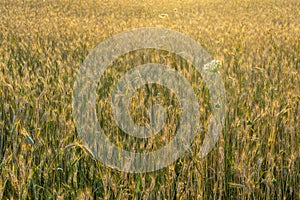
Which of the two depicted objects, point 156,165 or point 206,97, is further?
point 206,97

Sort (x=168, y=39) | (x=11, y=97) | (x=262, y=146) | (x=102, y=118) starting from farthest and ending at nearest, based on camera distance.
Result: (x=168, y=39), (x=11, y=97), (x=102, y=118), (x=262, y=146)

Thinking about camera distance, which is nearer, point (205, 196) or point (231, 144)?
point (205, 196)

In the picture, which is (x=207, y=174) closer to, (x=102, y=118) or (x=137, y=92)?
(x=102, y=118)

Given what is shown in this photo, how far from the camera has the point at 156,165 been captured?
5.78ft

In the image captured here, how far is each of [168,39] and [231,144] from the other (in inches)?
104

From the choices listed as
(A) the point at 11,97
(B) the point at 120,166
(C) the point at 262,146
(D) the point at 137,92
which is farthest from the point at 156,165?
(A) the point at 11,97

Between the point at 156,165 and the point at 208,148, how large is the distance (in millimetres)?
260

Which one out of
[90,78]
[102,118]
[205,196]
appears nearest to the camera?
[205,196]

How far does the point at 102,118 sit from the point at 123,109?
123 millimetres

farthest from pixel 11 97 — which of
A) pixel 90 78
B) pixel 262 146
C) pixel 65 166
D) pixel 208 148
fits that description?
pixel 262 146

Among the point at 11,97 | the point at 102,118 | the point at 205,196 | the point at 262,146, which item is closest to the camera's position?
the point at 205,196

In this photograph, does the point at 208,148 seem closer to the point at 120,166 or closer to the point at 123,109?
the point at 120,166

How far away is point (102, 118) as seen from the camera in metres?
2.32

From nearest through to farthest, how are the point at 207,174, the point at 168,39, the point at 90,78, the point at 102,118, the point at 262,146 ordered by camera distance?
1. the point at 207,174
2. the point at 262,146
3. the point at 102,118
4. the point at 90,78
5. the point at 168,39
